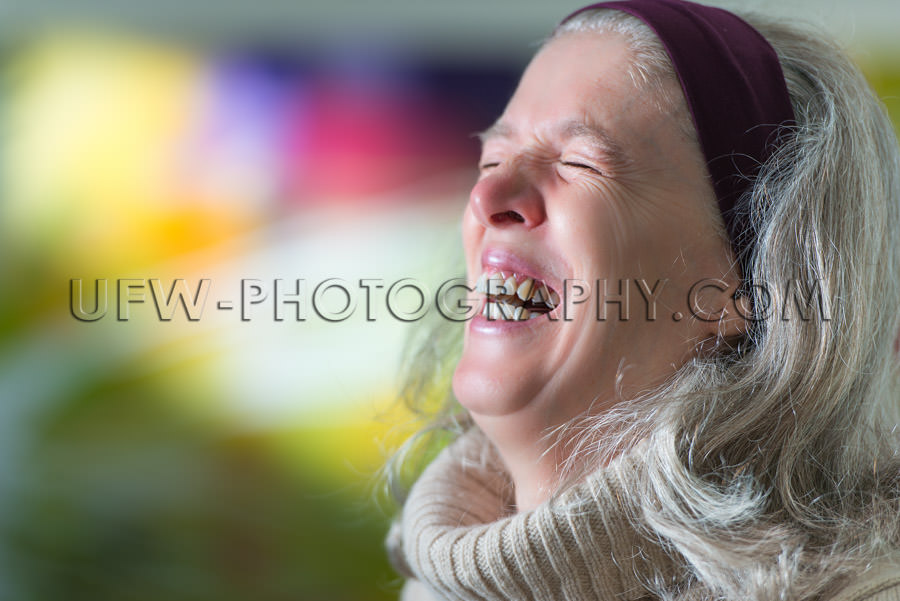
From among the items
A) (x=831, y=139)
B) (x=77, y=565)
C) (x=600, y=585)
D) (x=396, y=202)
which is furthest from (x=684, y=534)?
(x=77, y=565)

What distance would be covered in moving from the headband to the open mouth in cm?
23

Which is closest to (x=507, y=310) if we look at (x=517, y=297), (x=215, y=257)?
(x=517, y=297)

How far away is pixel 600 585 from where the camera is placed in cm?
89

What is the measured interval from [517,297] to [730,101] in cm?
33

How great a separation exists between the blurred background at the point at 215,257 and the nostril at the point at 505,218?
1.46m

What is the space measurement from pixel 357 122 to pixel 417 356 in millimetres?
1416

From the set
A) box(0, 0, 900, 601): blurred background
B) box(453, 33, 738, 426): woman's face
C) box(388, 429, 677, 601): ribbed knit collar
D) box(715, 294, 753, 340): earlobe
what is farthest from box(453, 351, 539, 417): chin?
A: box(0, 0, 900, 601): blurred background

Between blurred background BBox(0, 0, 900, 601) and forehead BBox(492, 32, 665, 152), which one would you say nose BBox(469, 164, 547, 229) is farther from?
blurred background BBox(0, 0, 900, 601)

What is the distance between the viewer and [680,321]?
0.96m

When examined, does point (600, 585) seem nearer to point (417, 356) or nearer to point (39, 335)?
point (417, 356)

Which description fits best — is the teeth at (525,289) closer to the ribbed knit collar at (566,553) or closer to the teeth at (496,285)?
the teeth at (496,285)

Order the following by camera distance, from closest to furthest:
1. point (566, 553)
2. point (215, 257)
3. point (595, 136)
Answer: point (566, 553) < point (595, 136) < point (215, 257)

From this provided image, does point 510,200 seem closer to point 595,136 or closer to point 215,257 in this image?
point 595,136

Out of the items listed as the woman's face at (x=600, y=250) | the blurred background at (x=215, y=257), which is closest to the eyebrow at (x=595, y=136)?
the woman's face at (x=600, y=250)
